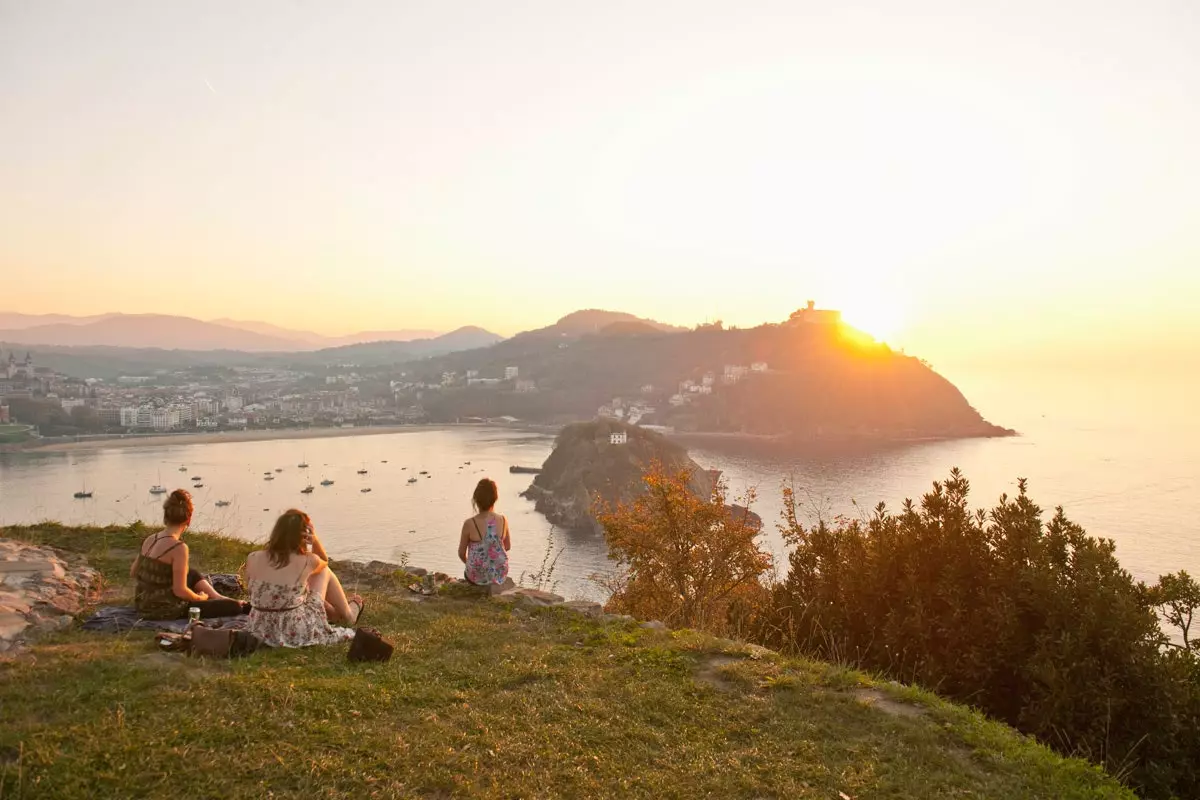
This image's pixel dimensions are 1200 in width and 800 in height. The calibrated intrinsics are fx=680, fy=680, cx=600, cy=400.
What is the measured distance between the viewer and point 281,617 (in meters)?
4.65

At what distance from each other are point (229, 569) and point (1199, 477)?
86729 millimetres

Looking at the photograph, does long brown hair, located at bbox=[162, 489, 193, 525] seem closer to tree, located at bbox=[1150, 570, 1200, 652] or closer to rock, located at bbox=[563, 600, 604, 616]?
rock, located at bbox=[563, 600, 604, 616]

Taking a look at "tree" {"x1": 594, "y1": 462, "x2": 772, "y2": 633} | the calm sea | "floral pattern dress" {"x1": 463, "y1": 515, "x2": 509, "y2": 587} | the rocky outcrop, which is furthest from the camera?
the calm sea

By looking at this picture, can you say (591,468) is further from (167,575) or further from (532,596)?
(167,575)

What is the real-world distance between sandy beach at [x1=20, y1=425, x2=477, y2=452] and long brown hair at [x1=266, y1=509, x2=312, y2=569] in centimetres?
8837

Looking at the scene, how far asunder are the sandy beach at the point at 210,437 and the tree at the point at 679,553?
86755 mm

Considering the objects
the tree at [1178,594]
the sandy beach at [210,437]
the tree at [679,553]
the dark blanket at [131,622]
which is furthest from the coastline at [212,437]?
the tree at [1178,594]

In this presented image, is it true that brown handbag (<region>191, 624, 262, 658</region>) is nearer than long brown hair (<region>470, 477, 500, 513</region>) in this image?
Yes

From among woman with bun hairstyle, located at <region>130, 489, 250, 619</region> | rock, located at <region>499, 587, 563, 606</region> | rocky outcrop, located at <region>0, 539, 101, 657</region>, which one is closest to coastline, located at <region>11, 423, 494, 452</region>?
rocky outcrop, located at <region>0, 539, 101, 657</region>

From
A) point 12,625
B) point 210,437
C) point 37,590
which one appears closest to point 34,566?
point 37,590

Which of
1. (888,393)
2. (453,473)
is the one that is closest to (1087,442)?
(888,393)

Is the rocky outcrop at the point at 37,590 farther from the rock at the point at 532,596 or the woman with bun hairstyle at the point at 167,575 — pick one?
the rock at the point at 532,596

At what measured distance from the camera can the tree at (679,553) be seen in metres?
8.27

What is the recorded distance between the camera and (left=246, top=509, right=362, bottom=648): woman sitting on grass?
4.64 metres
